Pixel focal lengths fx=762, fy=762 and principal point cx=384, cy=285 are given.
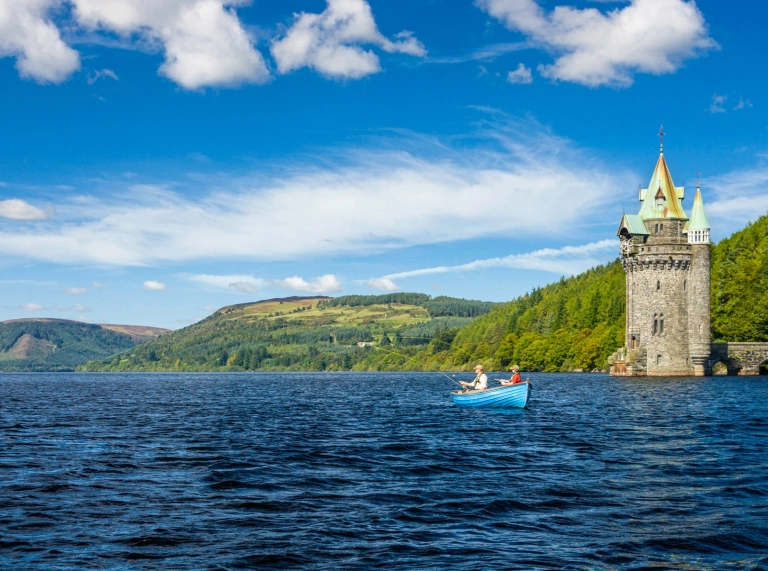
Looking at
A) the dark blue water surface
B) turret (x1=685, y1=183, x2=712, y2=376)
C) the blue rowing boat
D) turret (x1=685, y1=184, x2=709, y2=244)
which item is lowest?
the dark blue water surface

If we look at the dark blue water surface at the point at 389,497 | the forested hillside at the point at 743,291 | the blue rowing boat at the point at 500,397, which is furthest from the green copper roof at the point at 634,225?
the dark blue water surface at the point at 389,497

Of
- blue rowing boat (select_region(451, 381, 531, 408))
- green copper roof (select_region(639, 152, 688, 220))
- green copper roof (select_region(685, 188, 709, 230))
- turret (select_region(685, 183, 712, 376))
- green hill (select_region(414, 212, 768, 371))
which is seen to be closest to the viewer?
blue rowing boat (select_region(451, 381, 531, 408))

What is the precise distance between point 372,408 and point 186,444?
26.8 meters

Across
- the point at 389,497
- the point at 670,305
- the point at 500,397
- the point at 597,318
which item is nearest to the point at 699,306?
the point at 670,305

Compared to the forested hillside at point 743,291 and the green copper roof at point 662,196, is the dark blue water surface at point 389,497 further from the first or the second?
the forested hillside at point 743,291

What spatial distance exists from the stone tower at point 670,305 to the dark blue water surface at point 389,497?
2374 inches

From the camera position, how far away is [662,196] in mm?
103750

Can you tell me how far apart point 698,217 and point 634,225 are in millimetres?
8063

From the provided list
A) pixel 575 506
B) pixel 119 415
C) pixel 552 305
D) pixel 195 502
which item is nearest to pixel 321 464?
pixel 195 502

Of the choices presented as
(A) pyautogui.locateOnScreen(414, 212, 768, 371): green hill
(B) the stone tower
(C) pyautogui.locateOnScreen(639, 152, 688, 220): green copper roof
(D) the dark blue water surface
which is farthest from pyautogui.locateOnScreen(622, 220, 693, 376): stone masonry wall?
(D) the dark blue water surface

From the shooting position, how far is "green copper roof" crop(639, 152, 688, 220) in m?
103

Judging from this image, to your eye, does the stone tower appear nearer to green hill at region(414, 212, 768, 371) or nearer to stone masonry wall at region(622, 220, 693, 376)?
stone masonry wall at region(622, 220, 693, 376)

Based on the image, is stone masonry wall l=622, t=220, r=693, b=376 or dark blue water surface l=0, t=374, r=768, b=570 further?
stone masonry wall l=622, t=220, r=693, b=376

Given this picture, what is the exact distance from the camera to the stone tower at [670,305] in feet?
321
